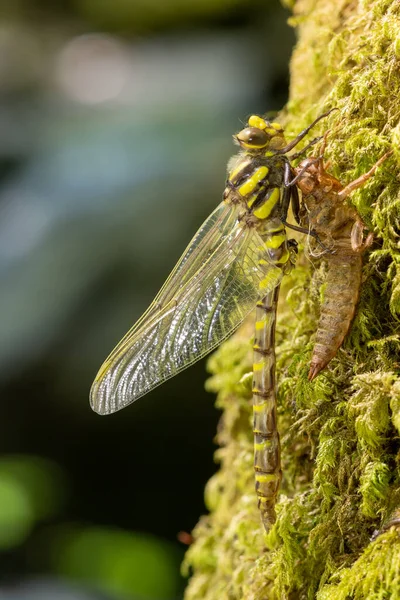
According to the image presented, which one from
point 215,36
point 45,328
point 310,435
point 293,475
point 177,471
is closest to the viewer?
point 310,435

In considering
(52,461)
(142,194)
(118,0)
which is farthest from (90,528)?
(118,0)

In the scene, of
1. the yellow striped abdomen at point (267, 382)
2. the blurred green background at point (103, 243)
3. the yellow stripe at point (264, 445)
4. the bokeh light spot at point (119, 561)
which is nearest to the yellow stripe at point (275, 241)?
the yellow striped abdomen at point (267, 382)

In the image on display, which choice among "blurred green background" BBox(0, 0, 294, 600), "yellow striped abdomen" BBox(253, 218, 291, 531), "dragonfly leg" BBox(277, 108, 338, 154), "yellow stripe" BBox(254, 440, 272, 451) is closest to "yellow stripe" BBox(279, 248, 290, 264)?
"yellow striped abdomen" BBox(253, 218, 291, 531)

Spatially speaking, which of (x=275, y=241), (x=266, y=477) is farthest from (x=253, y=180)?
(x=266, y=477)

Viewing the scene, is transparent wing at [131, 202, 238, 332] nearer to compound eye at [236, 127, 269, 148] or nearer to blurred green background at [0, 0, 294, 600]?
compound eye at [236, 127, 269, 148]

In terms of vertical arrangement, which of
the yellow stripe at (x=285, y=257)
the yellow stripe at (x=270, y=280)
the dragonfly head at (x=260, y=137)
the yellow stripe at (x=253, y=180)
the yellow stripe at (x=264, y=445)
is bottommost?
the yellow stripe at (x=264, y=445)

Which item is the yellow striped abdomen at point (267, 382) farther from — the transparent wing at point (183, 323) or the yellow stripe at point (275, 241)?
the transparent wing at point (183, 323)

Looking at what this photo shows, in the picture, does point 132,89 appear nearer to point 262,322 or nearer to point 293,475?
point 262,322
